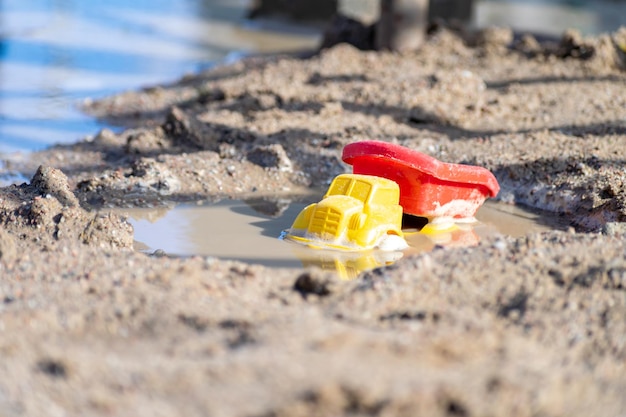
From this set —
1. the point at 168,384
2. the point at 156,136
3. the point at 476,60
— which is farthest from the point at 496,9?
the point at 168,384

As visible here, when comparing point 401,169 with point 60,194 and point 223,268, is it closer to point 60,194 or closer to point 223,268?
point 223,268

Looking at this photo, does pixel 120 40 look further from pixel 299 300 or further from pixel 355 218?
pixel 299 300

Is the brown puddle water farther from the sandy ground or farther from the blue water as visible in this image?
the blue water

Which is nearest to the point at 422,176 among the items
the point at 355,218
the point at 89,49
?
the point at 355,218

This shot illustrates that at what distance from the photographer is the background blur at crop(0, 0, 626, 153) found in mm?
9219

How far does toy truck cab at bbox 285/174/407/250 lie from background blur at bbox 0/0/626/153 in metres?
3.60

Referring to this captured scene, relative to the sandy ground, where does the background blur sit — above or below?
above

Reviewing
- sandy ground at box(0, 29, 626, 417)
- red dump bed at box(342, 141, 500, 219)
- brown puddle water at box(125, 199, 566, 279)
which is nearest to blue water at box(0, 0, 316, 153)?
sandy ground at box(0, 29, 626, 417)

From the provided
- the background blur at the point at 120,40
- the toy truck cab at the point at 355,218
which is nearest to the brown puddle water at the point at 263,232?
the toy truck cab at the point at 355,218

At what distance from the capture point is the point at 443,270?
3.93 meters

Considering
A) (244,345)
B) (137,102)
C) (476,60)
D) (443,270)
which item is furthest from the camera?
(476,60)

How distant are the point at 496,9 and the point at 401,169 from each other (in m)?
14.2

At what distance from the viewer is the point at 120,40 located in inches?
565

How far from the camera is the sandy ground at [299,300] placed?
109 inches
